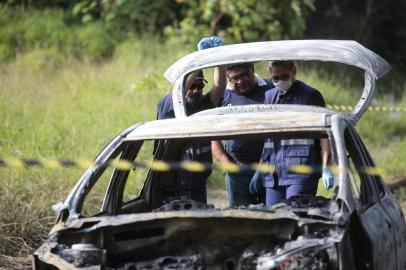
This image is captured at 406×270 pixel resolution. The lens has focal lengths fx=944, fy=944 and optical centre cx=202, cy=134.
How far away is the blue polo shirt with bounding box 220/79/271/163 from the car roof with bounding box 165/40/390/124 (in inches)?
23.8

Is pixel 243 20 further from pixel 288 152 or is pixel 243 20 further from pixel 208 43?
pixel 288 152

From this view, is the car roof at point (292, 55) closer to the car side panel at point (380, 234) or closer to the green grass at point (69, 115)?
the car side panel at point (380, 234)

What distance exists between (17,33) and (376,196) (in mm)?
13630

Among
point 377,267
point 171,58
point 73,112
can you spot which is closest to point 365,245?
point 377,267

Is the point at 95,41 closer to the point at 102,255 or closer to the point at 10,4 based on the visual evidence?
the point at 10,4

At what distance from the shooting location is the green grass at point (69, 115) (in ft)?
29.9

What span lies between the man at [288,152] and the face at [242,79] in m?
0.24

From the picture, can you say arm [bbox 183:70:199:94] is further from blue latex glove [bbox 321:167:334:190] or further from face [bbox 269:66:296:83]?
blue latex glove [bbox 321:167:334:190]

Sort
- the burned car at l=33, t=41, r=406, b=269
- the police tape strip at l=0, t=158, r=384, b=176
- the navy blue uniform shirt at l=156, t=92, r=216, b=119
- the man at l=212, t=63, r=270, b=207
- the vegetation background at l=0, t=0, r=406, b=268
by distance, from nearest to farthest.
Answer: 1. the burned car at l=33, t=41, r=406, b=269
2. the police tape strip at l=0, t=158, r=384, b=176
3. the man at l=212, t=63, r=270, b=207
4. the navy blue uniform shirt at l=156, t=92, r=216, b=119
5. the vegetation background at l=0, t=0, r=406, b=268

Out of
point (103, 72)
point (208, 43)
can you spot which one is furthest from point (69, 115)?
point (208, 43)

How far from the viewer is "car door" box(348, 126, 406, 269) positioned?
6.13 meters

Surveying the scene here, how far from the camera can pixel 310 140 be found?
709 centimetres

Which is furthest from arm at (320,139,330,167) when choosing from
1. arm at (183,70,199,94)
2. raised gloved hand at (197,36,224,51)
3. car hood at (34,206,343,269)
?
raised gloved hand at (197,36,224,51)

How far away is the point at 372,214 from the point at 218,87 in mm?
2739
